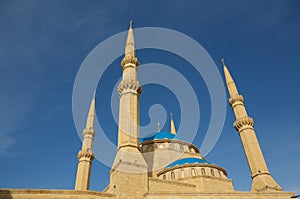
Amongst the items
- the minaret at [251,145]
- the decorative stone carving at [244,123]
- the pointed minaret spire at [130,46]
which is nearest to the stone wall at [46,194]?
the pointed minaret spire at [130,46]

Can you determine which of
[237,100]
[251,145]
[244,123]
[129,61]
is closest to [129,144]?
[129,61]

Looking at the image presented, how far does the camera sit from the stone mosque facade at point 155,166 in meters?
12.0

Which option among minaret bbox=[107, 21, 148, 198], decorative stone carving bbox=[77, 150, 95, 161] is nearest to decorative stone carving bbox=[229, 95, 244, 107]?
minaret bbox=[107, 21, 148, 198]

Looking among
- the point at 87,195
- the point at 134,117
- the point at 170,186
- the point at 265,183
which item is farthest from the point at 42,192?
the point at 265,183

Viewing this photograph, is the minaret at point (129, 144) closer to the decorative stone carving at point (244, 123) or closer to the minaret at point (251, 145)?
the minaret at point (251, 145)

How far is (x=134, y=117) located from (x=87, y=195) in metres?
6.18

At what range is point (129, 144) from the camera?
565 inches

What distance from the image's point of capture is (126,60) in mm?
19281

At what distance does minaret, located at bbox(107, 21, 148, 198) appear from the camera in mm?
12180

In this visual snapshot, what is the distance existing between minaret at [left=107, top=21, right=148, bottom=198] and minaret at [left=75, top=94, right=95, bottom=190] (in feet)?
26.3

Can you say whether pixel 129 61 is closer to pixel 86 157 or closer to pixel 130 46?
pixel 130 46

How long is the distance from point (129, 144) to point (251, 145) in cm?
1190

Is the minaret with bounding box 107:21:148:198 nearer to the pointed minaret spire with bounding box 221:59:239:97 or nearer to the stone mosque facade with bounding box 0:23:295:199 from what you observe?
the stone mosque facade with bounding box 0:23:295:199

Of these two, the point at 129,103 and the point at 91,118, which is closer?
the point at 129,103
